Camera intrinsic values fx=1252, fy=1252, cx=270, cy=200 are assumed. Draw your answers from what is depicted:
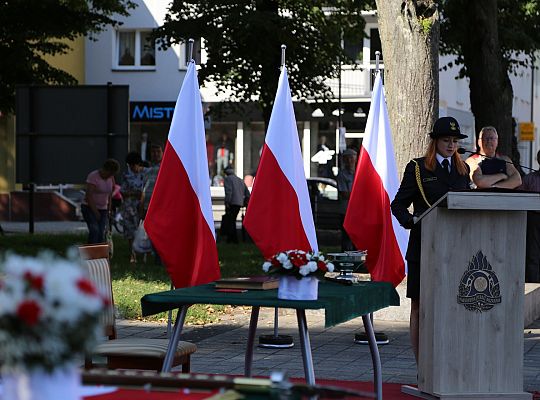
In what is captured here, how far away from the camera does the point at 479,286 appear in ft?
26.0

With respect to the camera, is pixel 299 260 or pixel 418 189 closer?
pixel 299 260

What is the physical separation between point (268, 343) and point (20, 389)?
8482 millimetres

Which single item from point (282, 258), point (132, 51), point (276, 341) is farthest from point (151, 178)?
point (132, 51)

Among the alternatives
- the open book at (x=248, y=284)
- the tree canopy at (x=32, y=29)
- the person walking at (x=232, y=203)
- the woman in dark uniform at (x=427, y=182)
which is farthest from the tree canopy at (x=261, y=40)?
the open book at (x=248, y=284)

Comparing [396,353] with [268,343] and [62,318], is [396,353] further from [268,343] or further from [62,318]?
[62,318]

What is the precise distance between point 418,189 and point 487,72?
1382cm

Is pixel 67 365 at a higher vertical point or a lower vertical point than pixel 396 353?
higher

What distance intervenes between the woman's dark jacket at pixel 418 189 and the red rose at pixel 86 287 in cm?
587

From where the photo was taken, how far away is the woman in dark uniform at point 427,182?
8562mm

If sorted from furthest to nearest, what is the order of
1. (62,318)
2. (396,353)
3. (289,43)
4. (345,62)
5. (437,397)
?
(345,62)
(289,43)
(396,353)
(437,397)
(62,318)

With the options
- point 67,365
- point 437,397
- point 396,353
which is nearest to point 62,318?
point 67,365

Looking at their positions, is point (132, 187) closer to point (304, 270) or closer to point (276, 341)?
point (276, 341)

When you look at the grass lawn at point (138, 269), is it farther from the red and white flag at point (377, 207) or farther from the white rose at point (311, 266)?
the white rose at point (311, 266)

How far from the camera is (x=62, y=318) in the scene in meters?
2.73
